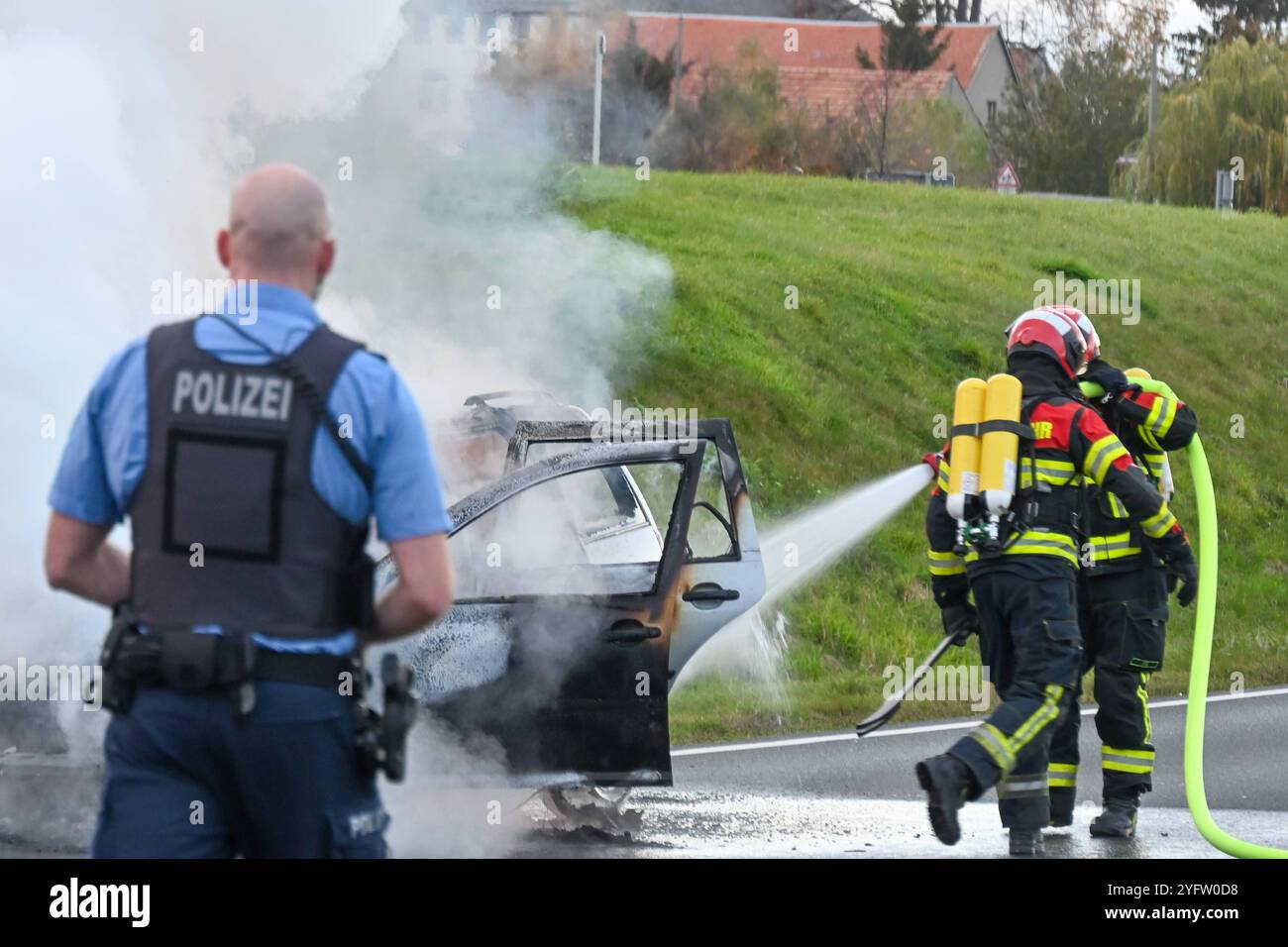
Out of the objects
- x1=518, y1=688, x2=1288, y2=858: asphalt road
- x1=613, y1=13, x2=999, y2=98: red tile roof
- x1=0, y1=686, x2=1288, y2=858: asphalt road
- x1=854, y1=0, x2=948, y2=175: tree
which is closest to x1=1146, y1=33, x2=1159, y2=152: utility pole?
x1=854, y1=0, x2=948, y2=175: tree

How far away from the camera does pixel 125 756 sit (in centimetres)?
326

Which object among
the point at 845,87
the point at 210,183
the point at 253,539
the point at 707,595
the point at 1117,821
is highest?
the point at 845,87

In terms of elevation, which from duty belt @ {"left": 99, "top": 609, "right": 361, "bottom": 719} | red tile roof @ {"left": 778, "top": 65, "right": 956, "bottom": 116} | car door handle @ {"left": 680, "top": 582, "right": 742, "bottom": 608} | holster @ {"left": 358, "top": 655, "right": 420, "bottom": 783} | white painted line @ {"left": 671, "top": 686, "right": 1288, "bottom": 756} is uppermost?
red tile roof @ {"left": 778, "top": 65, "right": 956, "bottom": 116}

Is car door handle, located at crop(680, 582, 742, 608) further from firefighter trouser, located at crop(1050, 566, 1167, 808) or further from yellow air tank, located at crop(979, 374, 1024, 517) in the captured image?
firefighter trouser, located at crop(1050, 566, 1167, 808)

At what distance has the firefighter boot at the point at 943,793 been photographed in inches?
239

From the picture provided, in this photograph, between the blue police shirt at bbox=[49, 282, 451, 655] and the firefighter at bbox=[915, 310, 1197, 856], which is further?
the firefighter at bbox=[915, 310, 1197, 856]

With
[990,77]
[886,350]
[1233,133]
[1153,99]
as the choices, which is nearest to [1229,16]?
[990,77]

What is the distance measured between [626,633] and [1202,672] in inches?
100

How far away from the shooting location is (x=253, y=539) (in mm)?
3197

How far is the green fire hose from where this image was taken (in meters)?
6.88

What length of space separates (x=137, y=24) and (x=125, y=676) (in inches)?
257

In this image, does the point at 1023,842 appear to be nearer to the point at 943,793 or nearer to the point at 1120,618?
the point at 943,793

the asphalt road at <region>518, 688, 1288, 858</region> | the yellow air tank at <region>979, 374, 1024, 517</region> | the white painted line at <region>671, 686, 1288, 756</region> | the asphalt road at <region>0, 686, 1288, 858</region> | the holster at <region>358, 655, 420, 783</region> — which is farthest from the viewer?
the white painted line at <region>671, 686, 1288, 756</region>

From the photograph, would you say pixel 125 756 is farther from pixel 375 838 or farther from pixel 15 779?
pixel 15 779
